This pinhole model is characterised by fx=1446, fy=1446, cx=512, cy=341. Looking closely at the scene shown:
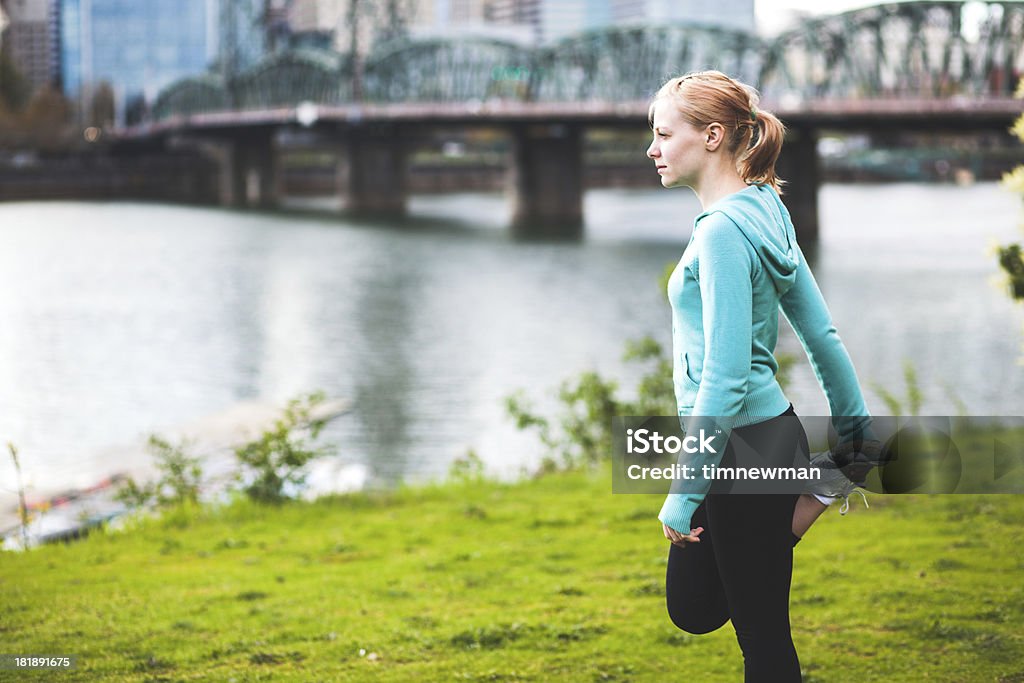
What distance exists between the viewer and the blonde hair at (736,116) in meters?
4.38

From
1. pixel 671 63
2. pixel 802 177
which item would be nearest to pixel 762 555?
pixel 802 177

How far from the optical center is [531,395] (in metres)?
26.9

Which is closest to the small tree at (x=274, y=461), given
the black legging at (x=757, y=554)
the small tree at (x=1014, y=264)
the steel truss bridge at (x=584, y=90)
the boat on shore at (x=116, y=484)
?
the boat on shore at (x=116, y=484)

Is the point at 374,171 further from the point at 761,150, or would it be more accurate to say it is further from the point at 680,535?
the point at 680,535

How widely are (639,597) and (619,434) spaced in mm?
3377

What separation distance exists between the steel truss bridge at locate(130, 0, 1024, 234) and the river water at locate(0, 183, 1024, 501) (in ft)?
21.6

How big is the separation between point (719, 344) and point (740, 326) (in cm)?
8

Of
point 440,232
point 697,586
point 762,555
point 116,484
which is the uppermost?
point 762,555

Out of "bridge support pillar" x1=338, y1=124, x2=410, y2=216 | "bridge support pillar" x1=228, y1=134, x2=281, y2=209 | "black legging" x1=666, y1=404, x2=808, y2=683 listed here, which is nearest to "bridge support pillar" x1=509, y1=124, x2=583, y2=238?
"bridge support pillar" x1=338, y1=124, x2=410, y2=216

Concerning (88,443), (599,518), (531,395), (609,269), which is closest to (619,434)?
(599,518)

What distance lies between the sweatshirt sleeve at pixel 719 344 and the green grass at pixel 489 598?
2440mm

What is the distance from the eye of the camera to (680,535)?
4.29m

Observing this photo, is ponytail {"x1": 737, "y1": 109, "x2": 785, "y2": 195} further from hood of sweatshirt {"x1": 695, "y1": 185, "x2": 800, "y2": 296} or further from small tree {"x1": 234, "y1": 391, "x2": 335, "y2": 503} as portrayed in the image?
small tree {"x1": 234, "y1": 391, "x2": 335, "y2": 503}

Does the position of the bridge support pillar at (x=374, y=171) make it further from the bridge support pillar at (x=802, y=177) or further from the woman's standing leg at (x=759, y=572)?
the woman's standing leg at (x=759, y=572)
